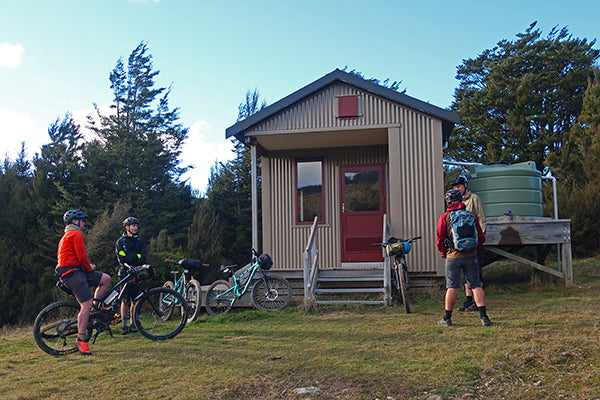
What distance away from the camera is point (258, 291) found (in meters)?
9.01

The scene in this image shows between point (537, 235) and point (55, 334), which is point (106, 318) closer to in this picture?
point (55, 334)

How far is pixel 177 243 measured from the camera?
20.0 m

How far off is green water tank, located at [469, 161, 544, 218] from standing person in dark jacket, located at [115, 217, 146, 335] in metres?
6.73

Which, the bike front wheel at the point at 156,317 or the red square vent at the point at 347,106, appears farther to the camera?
the red square vent at the point at 347,106

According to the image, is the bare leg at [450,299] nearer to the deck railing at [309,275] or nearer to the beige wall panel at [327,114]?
the deck railing at [309,275]

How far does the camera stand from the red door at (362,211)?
11211mm

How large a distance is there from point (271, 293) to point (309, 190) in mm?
3337

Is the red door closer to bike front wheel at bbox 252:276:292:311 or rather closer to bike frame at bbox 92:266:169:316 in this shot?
bike front wheel at bbox 252:276:292:311

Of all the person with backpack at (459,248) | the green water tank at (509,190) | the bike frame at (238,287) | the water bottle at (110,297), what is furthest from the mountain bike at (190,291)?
the green water tank at (509,190)

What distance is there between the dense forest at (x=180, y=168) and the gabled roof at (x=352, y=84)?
19.2 feet

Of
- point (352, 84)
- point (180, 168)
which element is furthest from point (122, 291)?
point (180, 168)

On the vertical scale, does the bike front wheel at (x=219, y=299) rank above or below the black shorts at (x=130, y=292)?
below

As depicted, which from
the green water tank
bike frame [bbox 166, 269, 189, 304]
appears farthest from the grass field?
the green water tank

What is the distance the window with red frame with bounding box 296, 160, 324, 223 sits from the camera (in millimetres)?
11500
